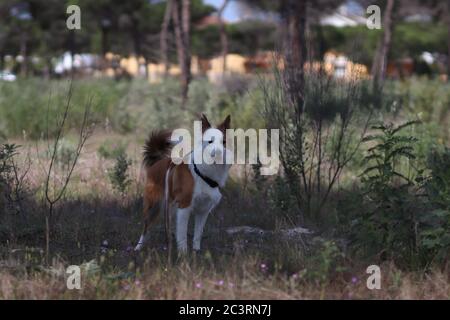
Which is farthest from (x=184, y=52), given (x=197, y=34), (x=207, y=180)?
(x=197, y=34)

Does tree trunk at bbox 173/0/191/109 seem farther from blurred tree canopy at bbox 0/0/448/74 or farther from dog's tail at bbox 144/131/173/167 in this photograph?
blurred tree canopy at bbox 0/0/448/74

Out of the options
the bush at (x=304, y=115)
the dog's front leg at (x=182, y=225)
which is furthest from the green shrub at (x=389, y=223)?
the bush at (x=304, y=115)

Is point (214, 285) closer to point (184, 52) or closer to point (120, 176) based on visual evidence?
point (120, 176)

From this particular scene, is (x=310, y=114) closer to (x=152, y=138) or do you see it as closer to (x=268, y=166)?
(x=268, y=166)

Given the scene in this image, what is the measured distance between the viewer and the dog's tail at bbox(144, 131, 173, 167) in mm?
Result: 7309

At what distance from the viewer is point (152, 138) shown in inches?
289

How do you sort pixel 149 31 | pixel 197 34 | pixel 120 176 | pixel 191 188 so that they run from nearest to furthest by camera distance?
1. pixel 191 188
2. pixel 120 176
3. pixel 149 31
4. pixel 197 34

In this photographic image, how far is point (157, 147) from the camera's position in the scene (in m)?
7.31

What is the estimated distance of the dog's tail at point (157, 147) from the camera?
24.0 feet

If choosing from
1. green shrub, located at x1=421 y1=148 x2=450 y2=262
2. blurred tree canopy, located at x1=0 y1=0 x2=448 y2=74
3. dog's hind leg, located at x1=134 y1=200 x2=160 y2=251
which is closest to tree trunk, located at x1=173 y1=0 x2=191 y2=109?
dog's hind leg, located at x1=134 y1=200 x2=160 y2=251

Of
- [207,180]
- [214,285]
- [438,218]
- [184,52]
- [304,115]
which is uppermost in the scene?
[184,52]

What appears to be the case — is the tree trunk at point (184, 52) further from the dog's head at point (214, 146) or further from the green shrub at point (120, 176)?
the dog's head at point (214, 146)

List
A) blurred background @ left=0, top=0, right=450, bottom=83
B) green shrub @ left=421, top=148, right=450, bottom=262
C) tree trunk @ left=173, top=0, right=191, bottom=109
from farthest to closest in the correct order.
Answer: blurred background @ left=0, top=0, right=450, bottom=83 → tree trunk @ left=173, top=0, right=191, bottom=109 → green shrub @ left=421, top=148, right=450, bottom=262
